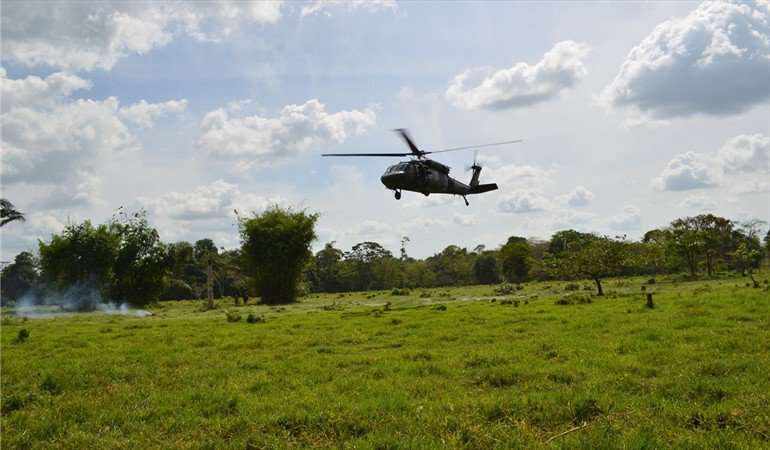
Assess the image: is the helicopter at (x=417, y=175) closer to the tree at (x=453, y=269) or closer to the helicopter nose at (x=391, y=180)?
the helicopter nose at (x=391, y=180)

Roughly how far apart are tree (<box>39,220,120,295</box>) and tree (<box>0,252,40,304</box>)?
28.6 m

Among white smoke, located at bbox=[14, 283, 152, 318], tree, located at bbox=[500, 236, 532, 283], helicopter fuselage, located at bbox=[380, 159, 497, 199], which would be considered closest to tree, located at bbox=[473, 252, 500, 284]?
tree, located at bbox=[500, 236, 532, 283]

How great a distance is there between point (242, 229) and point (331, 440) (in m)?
60.2

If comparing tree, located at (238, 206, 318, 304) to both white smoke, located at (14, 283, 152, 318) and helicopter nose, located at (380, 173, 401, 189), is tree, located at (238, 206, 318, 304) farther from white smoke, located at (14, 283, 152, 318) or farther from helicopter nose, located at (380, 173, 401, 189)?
helicopter nose, located at (380, 173, 401, 189)

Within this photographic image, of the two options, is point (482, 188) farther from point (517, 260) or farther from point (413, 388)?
point (517, 260)

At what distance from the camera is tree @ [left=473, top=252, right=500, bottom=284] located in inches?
4724

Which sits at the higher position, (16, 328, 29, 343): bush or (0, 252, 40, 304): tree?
(0, 252, 40, 304): tree

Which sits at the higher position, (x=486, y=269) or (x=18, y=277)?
(x=18, y=277)

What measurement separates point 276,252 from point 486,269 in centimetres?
6448

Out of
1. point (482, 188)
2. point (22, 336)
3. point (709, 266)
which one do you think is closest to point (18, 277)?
point (22, 336)

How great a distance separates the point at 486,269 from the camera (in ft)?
398

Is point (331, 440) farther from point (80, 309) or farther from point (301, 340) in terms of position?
point (80, 309)

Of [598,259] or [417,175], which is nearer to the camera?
[417,175]

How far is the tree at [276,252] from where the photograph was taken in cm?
6688
